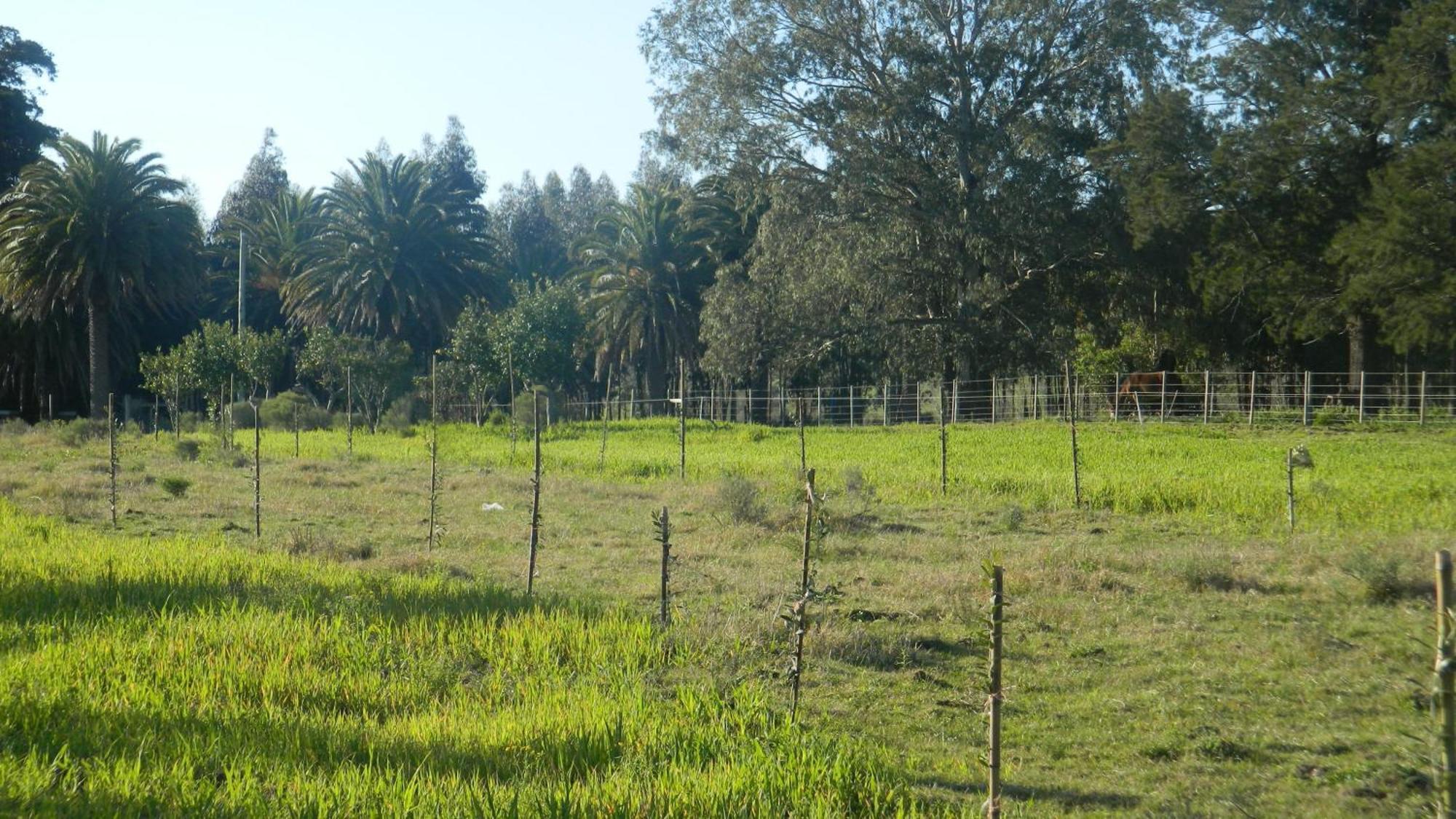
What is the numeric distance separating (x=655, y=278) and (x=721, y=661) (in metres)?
41.1

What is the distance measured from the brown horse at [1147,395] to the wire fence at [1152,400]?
5 centimetres

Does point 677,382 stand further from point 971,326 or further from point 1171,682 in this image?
point 1171,682

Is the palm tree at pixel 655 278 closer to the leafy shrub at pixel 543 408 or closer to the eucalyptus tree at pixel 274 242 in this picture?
the leafy shrub at pixel 543 408

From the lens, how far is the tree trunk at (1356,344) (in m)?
32.1

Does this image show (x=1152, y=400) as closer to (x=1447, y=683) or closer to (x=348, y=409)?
(x=348, y=409)

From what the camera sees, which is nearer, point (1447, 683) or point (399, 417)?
point (1447, 683)

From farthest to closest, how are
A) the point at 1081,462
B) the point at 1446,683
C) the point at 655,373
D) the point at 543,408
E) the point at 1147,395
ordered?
1. the point at 655,373
2. the point at 543,408
3. the point at 1147,395
4. the point at 1081,462
5. the point at 1446,683

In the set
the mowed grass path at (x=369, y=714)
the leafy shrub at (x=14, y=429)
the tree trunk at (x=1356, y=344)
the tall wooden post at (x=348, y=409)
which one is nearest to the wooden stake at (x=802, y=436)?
the mowed grass path at (x=369, y=714)

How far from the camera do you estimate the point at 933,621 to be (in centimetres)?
1011

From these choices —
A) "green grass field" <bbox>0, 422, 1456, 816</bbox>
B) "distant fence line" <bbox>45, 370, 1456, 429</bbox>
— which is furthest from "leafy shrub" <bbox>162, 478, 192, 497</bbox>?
"distant fence line" <bbox>45, 370, 1456, 429</bbox>

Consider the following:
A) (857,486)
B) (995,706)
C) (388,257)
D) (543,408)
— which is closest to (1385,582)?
(995,706)

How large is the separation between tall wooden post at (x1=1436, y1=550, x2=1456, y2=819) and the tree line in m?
27.8

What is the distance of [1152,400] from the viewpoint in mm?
35562

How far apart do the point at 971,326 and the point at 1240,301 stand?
812 centimetres
